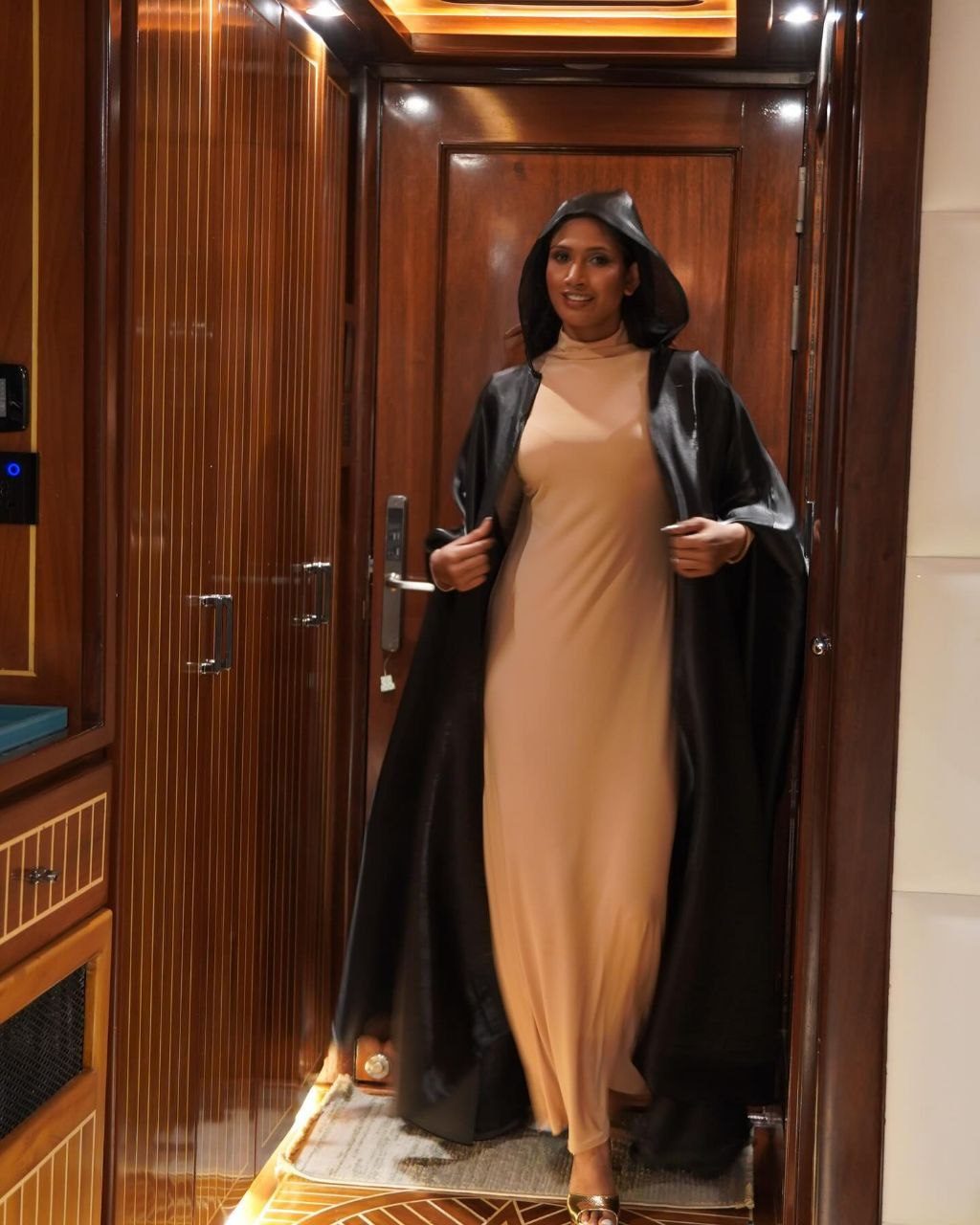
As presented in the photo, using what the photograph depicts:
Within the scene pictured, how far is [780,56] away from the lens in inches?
119

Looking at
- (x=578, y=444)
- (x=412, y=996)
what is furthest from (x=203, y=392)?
(x=412, y=996)

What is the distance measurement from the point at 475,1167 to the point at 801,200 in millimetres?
2005

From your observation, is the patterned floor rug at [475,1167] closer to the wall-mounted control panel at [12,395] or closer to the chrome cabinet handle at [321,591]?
the chrome cabinet handle at [321,591]

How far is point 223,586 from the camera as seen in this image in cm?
245

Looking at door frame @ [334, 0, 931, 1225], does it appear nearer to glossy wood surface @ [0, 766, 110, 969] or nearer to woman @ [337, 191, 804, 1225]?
glossy wood surface @ [0, 766, 110, 969]

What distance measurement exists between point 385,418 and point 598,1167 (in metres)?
1.54

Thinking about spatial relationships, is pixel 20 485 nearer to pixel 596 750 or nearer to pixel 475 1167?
pixel 596 750

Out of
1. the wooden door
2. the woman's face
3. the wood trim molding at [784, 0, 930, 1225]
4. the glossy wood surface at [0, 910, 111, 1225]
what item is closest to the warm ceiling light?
the wooden door

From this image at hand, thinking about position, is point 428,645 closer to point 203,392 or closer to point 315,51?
point 203,392

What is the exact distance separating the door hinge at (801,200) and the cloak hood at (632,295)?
0.32 m

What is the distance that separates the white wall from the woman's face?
1313mm

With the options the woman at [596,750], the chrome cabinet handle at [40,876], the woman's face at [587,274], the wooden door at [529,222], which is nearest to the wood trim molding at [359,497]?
the wooden door at [529,222]

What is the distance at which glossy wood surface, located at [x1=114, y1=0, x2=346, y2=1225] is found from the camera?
2092mm

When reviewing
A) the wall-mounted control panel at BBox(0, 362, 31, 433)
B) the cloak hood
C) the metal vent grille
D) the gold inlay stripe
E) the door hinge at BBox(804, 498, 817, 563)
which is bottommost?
the gold inlay stripe
